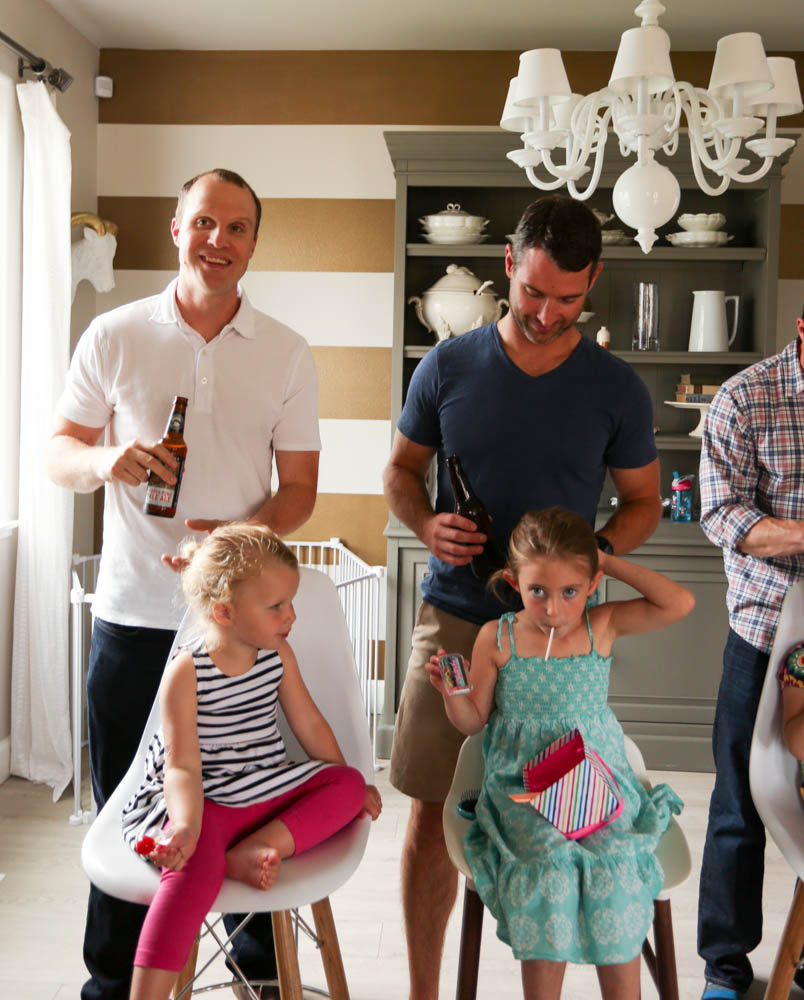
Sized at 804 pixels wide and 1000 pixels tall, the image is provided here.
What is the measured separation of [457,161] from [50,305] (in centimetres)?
152

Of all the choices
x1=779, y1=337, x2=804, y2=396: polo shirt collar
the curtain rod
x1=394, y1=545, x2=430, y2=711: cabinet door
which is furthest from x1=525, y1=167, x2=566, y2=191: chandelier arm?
the curtain rod

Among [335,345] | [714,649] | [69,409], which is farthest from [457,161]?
[69,409]

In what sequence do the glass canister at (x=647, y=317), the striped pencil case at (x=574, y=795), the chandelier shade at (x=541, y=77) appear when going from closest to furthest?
the striped pencil case at (x=574, y=795)
the chandelier shade at (x=541, y=77)
the glass canister at (x=647, y=317)

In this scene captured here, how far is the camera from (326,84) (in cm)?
407

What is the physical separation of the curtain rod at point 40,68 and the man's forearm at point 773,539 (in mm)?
2685

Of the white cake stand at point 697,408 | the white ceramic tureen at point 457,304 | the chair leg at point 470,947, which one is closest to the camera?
the chair leg at point 470,947

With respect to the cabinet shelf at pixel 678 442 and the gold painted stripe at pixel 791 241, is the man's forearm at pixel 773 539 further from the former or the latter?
the gold painted stripe at pixel 791 241

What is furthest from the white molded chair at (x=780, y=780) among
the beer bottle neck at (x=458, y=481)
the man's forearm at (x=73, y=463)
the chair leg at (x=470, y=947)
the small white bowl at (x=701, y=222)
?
the small white bowl at (x=701, y=222)

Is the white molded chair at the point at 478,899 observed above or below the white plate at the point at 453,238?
below

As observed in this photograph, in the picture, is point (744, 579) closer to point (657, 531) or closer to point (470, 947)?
point (470, 947)

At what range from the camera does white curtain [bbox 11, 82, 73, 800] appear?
132 inches

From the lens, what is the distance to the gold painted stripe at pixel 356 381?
418 centimetres

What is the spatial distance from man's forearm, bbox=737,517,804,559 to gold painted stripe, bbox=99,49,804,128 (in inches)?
102

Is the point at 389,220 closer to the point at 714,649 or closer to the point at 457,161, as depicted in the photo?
the point at 457,161
